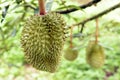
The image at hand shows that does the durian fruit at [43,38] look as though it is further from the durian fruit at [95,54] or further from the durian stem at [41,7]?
the durian fruit at [95,54]

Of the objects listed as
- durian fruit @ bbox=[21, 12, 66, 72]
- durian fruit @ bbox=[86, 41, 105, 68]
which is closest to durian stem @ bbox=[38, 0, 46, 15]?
durian fruit @ bbox=[21, 12, 66, 72]

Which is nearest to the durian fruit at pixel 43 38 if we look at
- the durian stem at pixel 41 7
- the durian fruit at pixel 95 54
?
the durian stem at pixel 41 7

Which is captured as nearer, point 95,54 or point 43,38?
point 43,38

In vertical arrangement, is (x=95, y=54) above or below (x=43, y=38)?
below

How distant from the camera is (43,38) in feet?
2.70

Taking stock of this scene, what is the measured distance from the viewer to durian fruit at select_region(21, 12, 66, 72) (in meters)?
0.83

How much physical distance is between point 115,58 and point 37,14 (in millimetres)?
3014

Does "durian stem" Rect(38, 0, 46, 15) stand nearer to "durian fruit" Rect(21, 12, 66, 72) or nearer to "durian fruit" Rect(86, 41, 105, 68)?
"durian fruit" Rect(21, 12, 66, 72)

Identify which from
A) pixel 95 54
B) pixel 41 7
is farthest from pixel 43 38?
pixel 95 54

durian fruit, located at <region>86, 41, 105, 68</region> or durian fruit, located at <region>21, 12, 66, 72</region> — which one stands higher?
durian fruit, located at <region>21, 12, 66, 72</region>

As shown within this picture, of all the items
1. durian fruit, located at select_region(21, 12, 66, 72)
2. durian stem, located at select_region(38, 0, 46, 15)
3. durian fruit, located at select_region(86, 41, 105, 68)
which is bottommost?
durian fruit, located at select_region(86, 41, 105, 68)

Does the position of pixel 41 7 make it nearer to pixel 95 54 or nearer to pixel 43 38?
pixel 43 38

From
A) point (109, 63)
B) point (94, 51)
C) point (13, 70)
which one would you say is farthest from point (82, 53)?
point (94, 51)

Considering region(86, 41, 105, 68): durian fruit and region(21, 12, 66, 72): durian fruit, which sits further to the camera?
region(86, 41, 105, 68): durian fruit
